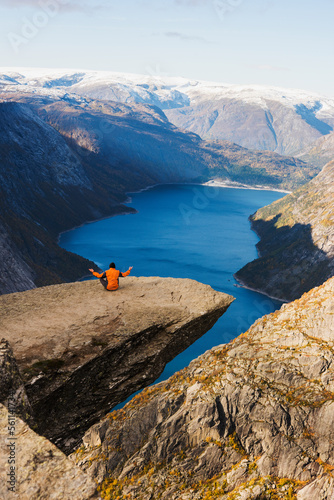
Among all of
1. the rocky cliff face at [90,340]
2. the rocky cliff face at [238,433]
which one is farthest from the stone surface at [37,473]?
the rocky cliff face at [238,433]

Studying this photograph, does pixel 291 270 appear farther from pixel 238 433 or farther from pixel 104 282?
pixel 104 282

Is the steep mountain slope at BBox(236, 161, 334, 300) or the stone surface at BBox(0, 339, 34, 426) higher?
the stone surface at BBox(0, 339, 34, 426)

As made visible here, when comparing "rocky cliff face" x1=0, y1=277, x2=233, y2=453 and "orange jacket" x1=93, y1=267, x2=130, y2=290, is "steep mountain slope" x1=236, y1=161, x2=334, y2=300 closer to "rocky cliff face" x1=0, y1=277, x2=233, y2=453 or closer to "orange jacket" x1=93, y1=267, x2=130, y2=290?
"rocky cliff face" x1=0, y1=277, x2=233, y2=453

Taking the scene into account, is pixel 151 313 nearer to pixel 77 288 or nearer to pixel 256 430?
pixel 77 288

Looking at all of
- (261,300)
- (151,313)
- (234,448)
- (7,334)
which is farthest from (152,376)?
(261,300)

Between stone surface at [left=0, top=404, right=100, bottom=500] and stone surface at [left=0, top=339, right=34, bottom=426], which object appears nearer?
stone surface at [left=0, top=404, right=100, bottom=500]

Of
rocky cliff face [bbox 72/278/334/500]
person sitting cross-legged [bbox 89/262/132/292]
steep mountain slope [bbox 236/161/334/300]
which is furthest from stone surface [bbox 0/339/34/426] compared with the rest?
steep mountain slope [bbox 236/161/334/300]
